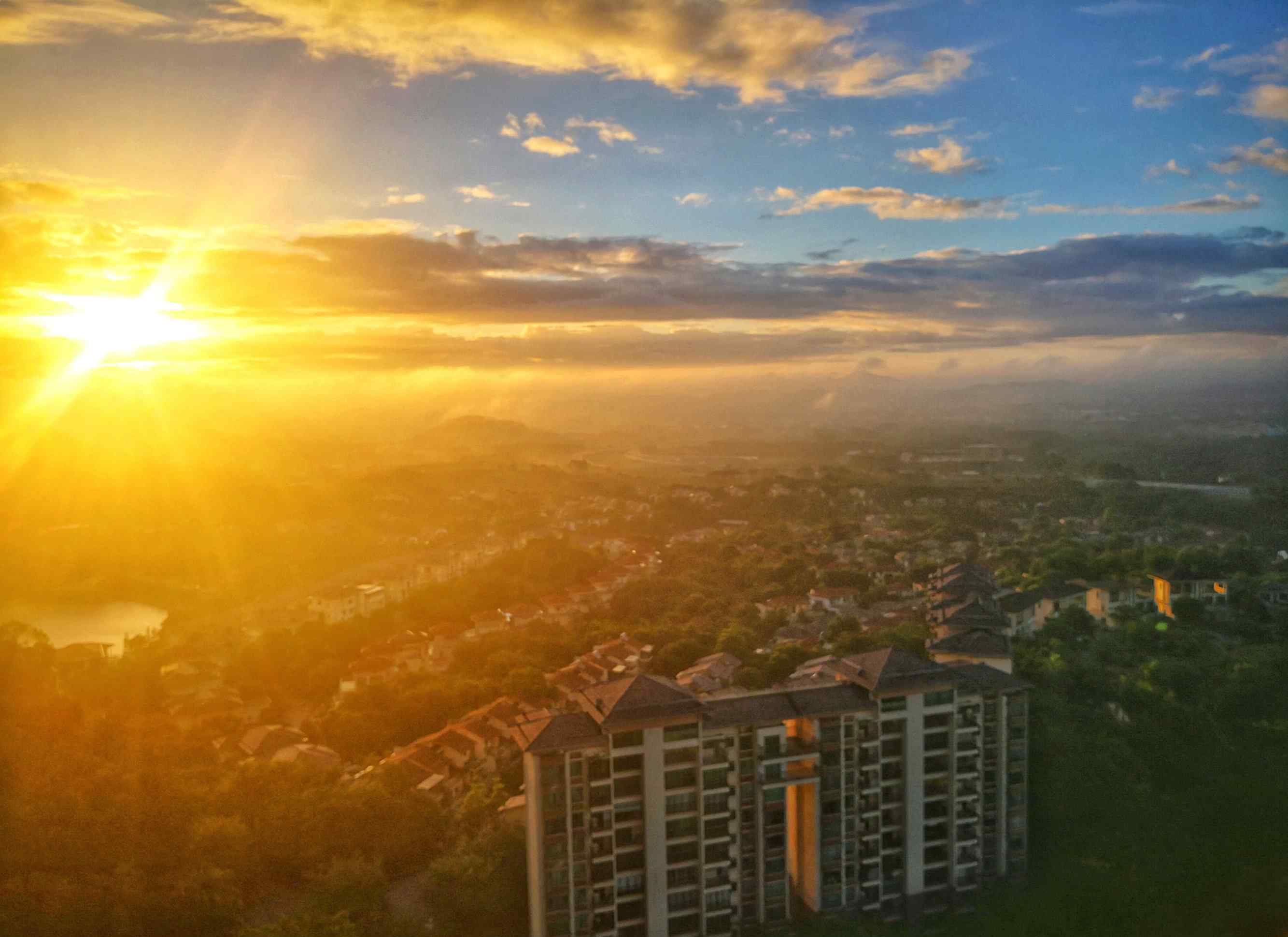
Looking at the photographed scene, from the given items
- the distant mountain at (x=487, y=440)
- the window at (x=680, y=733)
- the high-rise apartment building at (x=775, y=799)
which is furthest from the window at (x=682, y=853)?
the distant mountain at (x=487, y=440)

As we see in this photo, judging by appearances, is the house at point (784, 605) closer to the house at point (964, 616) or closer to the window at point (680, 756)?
the house at point (964, 616)

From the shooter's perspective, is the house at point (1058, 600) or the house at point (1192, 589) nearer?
the house at point (1058, 600)

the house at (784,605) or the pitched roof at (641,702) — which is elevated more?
the pitched roof at (641,702)

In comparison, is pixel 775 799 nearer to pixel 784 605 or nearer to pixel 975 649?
pixel 975 649

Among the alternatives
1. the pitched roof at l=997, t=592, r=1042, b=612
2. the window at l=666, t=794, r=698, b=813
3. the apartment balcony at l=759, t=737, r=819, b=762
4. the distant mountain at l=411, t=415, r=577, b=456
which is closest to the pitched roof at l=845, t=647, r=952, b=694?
the apartment balcony at l=759, t=737, r=819, b=762

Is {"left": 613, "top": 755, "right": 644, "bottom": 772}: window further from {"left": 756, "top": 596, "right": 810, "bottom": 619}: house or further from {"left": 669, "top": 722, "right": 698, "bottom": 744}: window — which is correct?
{"left": 756, "top": 596, "right": 810, "bottom": 619}: house

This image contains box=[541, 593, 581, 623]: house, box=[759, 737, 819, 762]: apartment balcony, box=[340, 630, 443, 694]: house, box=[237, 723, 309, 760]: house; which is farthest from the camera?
box=[541, 593, 581, 623]: house

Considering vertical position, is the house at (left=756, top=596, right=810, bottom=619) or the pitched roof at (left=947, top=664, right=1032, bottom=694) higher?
the pitched roof at (left=947, top=664, right=1032, bottom=694)
